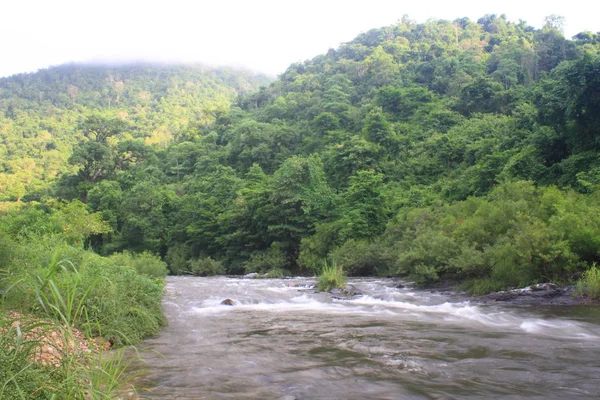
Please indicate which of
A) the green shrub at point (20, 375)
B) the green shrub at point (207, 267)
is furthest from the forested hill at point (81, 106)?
the green shrub at point (20, 375)

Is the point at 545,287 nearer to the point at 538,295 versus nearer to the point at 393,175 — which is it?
the point at 538,295

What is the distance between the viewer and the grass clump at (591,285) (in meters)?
11.9

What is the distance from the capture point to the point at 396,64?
6581 centimetres

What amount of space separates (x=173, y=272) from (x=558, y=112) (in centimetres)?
2893

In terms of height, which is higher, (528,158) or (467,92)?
(467,92)

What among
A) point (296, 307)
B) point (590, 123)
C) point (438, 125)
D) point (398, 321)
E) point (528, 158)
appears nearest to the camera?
point (398, 321)

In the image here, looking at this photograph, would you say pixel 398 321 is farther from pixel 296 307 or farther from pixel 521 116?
pixel 521 116

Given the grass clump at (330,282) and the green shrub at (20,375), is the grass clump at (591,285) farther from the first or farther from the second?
the green shrub at (20,375)

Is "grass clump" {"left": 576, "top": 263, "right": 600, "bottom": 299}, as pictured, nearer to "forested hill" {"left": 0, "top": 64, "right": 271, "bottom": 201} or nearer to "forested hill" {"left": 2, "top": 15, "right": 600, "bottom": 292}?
"forested hill" {"left": 2, "top": 15, "right": 600, "bottom": 292}

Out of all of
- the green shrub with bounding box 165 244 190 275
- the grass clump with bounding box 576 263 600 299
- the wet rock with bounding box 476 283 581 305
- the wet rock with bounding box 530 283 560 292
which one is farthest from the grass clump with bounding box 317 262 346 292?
the green shrub with bounding box 165 244 190 275

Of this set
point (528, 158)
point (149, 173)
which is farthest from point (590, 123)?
point (149, 173)

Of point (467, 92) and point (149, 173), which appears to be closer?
point (467, 92)

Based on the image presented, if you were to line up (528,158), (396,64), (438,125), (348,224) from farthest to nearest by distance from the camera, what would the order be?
1. (396,64)
2. (438,125)
3. (348,224)
4. (528,158)

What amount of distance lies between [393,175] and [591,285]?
990 inches
